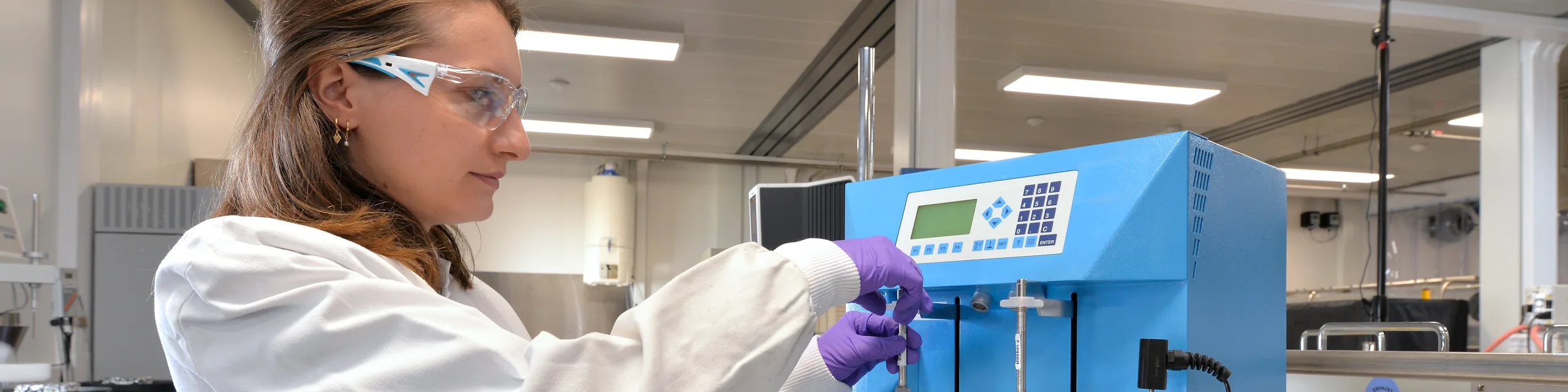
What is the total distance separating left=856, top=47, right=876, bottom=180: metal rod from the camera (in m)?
1.38

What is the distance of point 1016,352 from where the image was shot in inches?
35.3

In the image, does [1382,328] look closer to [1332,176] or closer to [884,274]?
[884,274]

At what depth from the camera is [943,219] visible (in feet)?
3.32

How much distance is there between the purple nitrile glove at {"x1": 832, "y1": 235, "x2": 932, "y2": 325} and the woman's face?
1.02ft

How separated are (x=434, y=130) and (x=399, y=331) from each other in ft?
0.70

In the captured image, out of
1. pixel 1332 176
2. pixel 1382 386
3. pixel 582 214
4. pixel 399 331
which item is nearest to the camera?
pixel 399 331

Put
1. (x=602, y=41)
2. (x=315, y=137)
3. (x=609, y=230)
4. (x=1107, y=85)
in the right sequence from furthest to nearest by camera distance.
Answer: (x=609, y=230) → (x=1107, y=85) → (x=602, y=41) → (x=315, y=137)

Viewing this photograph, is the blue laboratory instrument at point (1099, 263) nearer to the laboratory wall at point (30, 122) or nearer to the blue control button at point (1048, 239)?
the blue control button at point (1048, 239)

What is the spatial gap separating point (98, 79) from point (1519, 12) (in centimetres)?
530

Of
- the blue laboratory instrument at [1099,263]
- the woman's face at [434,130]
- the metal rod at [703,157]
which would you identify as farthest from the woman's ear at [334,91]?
the metal rod at [703,157]

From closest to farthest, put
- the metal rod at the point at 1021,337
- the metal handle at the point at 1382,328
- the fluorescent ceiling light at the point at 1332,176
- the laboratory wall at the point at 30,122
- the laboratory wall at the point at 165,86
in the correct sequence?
the metal rod at the point at 1021,337, the metal handle at the point at 1382,328, the laboratory wall at the point at 30,122, the laboratory wall at the point at 165,86, the fluorescent ceiling light at the point at 1332,176

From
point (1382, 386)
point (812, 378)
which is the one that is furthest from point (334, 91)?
point (1382, 386)

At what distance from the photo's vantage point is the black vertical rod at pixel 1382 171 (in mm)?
2141

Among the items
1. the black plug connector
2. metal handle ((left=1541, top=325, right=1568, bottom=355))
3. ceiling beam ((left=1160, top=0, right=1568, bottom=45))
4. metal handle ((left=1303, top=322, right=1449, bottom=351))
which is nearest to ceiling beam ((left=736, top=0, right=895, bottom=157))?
ceiling beam ((left=1160, top=0, right=1568, bottom=45))
